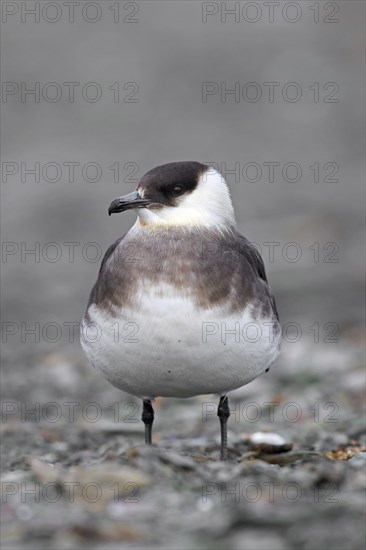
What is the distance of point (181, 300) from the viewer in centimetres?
708

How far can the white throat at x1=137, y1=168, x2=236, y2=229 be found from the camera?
764cm

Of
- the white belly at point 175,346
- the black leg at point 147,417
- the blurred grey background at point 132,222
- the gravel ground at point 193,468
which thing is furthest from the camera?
the black leg at point 147,417

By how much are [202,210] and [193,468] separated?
1.89 m

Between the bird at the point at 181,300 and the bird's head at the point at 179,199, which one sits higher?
the bird's head at the point at 179,199

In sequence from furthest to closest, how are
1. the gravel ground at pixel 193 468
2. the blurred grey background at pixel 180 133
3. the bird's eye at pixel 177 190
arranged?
the blurred grey background at pixel 180 133 → the bird's eye at pixel 177 190 → the gravel ground at pixel 193 468

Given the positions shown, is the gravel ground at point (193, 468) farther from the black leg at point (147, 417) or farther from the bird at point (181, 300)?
the bird at point (181, 300)

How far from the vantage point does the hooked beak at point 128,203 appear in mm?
7574

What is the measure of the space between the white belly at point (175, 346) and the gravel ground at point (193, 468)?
50 cm

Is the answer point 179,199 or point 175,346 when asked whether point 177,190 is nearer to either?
point 179,199

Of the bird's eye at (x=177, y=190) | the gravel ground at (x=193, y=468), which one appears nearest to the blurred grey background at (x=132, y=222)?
the gravel ground at (x=193, y=468)

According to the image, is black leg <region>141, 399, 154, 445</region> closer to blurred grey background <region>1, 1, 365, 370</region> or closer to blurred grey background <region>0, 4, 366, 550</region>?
blurred grey background <region>0, 4, 366, 550</region>

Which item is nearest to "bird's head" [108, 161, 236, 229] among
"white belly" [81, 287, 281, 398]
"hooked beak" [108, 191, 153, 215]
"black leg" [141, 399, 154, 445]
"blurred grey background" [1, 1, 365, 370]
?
"hooked beak" [108, 191, 153, 215]

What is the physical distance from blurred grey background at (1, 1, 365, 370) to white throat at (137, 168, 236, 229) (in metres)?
5.64

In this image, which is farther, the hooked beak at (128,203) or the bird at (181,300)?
the hooked beak at (128,203)
